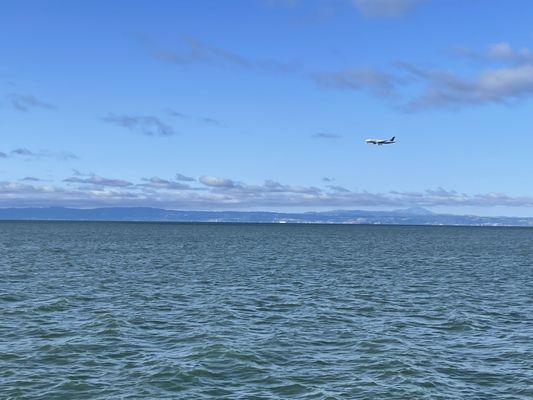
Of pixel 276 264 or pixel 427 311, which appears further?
pixel 276 264

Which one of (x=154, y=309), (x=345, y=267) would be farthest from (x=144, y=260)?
(x=154, y=309)

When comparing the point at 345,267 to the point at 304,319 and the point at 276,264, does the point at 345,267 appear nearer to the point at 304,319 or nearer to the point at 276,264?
the point at 276,264

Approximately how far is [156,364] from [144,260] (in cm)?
7591

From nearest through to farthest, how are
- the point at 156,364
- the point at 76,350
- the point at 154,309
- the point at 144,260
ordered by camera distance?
the point at 156,364 → the point at 76,350 → the point at 154,309 → the point at 144,260

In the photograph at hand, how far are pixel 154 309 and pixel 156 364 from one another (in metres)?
17.9

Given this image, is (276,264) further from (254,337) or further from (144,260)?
(254,337)

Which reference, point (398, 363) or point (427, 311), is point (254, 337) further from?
point (427, 311)

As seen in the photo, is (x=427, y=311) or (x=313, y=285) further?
(x=313, y=285)

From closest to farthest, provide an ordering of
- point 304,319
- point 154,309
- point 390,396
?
point 390,396
point 304,319
point 154,309

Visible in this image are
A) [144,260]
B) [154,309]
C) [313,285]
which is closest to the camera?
[154,309]

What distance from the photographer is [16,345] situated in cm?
3653

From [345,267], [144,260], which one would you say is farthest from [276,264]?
[144,260]

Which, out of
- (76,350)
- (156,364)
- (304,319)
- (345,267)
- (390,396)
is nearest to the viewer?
(390,396)

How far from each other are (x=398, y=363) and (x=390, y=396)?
17.9 ft
